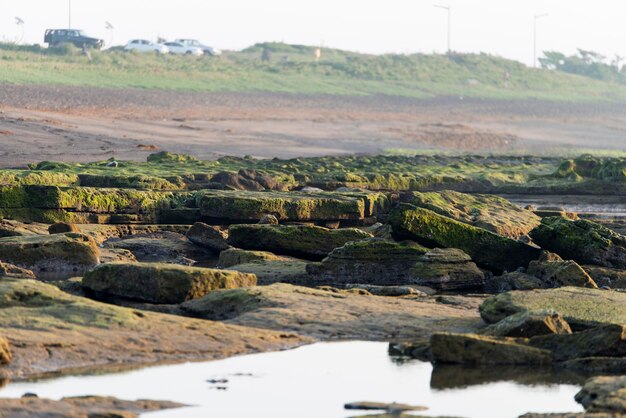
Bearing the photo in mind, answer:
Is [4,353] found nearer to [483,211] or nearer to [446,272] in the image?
[446,272]

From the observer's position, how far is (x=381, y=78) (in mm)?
61062

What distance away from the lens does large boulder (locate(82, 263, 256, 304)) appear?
1250cm

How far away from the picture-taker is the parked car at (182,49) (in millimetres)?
62125

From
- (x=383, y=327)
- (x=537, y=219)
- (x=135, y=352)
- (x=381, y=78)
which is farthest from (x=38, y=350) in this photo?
(x=381, y=78)

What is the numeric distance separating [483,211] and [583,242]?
12.9 ft

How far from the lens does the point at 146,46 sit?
201ft

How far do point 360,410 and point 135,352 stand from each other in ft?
6.69

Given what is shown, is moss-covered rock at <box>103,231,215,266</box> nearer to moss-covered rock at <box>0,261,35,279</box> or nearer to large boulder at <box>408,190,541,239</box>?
moss-covered rock at <box>0,261,35,279</box>

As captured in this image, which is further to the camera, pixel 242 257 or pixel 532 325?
pixel 242 257

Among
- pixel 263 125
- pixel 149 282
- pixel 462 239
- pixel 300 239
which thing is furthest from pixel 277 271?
pixel 263 125

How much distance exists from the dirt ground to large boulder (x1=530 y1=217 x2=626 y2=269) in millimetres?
12868

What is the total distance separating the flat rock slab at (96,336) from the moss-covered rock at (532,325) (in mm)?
1581

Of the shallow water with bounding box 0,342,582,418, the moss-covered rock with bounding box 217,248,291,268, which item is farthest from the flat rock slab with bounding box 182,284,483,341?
the moss-covered rock with bounding box 217,248,291,268

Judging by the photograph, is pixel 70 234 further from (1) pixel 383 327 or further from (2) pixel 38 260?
(1) pixel 383 327
